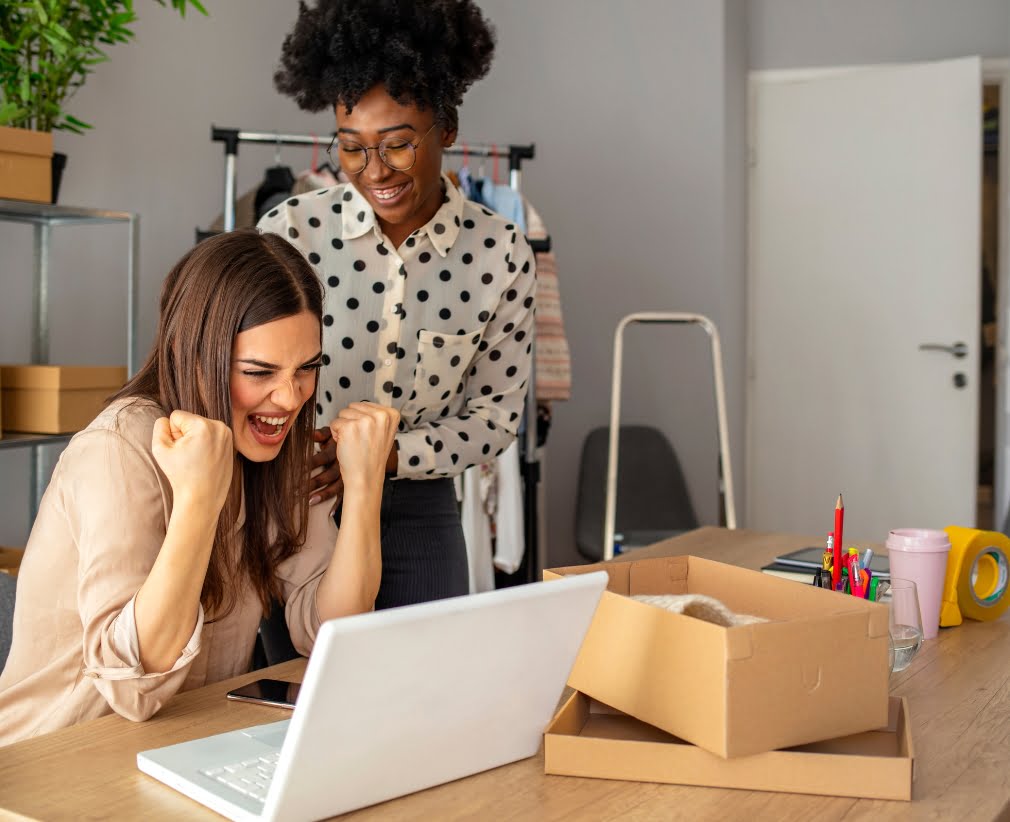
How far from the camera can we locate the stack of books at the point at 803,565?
1748mm

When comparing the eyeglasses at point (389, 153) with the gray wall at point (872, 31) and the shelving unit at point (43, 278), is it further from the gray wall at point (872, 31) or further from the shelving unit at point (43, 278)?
the gray wall at point (872, 31)

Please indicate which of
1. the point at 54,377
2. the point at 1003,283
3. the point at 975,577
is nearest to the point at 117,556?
the point at 975,577

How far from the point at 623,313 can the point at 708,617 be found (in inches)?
135

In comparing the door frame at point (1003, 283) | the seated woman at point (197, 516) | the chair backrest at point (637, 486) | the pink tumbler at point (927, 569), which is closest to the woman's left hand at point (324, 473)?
the seated woman at point (197, 516)

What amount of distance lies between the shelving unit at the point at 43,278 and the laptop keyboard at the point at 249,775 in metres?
1.80

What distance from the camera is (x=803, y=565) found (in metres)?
1.82

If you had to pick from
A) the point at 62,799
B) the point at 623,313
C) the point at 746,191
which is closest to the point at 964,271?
the point at 746,191

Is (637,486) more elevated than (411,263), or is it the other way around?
(411,263)

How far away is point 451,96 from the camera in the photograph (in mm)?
1834

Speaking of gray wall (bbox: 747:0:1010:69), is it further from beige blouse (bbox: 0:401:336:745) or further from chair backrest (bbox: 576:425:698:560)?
beige blouse (bbox: 0:401:336:745)

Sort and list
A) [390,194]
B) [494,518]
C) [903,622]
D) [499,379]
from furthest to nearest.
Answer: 1. [494,518]
2. [499,379]
3. [390,194]
4. [903,622]

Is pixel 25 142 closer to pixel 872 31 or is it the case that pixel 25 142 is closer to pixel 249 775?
pixel 249 775

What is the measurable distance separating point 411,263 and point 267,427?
0.59m

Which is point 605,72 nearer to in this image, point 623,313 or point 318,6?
point 623,313
